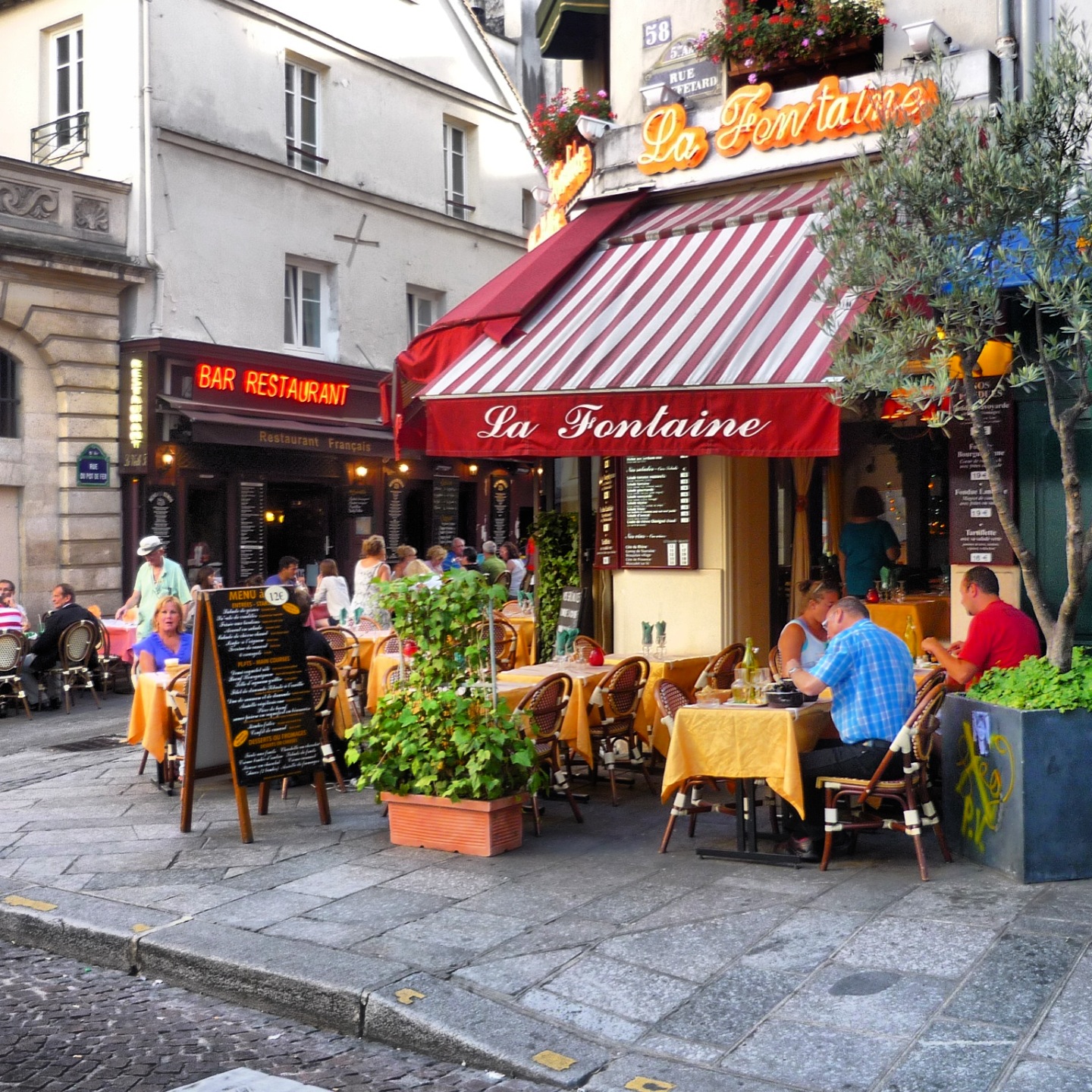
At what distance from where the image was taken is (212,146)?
18234 millimetres

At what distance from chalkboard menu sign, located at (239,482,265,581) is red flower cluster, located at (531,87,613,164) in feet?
28.9

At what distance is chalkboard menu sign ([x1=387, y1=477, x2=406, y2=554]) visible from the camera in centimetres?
2134

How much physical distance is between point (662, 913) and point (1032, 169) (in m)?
3.90

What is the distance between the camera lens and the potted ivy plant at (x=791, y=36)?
9.63m

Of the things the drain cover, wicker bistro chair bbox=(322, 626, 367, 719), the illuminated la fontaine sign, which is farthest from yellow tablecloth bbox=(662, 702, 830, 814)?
the drain cover

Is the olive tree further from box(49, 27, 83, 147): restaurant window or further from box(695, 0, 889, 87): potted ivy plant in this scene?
box(49, 27, 83, 147): restaurant window

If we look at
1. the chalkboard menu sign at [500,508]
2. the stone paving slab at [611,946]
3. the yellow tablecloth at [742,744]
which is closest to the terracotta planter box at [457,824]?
the stone paving slab at [611,946]

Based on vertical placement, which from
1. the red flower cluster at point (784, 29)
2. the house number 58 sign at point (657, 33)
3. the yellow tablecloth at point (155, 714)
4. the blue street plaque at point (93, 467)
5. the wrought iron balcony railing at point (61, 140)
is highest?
the wrought iron balcony railing at point (61, 140)

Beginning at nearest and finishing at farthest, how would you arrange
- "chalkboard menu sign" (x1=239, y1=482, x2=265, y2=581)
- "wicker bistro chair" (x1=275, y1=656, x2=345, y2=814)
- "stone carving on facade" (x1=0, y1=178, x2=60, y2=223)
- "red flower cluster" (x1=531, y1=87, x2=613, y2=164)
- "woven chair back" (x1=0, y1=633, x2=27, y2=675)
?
"wicker bistro chair" (x1=275, y1=656, x2=345, y2=814) → "red flower cluster" (x1=531, y1=87, x2=613, y2=164) → "woven chair back" (x1=0, y1=633, x2=27, y2=675) → "stone carving on facade" (x1=0, y1=178, x2=60, y2=223) → "chalkboard menu sign" (x1=239, y1=482, x2=265, y2=581)

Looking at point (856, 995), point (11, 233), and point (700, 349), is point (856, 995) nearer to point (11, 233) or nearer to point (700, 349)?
point (700, 349)

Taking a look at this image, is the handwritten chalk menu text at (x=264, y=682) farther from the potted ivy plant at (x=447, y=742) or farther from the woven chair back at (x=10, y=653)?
the woven chair back at (x=10, y=653)

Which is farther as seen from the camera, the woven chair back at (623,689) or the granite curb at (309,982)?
the woven chair back at (623,689)

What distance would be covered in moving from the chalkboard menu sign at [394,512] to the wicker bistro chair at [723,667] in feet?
41.8

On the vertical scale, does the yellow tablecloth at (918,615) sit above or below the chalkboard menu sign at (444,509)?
below
